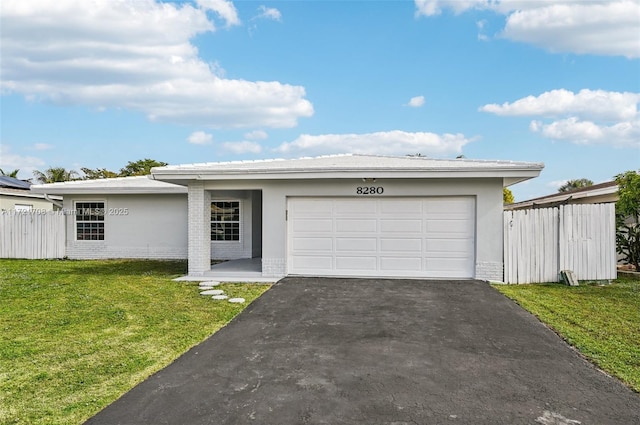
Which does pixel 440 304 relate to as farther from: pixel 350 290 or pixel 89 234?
pixel 89 234

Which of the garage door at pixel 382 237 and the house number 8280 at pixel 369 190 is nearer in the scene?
the garage door at pixel 382 237

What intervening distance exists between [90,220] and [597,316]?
1681cm

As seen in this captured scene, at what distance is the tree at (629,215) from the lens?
39.2 ft

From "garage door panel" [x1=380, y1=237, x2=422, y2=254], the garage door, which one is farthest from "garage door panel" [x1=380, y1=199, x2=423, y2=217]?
"garage door panel" [x1=380, y1=237, x2=422, y2=254]

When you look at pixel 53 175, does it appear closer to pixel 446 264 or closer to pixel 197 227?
pixel 197 227

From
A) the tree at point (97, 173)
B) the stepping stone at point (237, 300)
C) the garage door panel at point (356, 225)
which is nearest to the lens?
the stepping stone at point (237, 300)

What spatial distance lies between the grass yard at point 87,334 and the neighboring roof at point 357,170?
284cm

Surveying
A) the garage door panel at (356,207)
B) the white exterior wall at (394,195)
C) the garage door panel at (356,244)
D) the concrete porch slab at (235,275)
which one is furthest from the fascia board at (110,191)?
the garage door panel at (356,244)

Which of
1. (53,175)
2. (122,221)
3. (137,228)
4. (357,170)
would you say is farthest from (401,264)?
(53,175)

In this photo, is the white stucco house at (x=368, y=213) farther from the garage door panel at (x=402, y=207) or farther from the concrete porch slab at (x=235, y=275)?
the concrete porch slab at (x=235, y=275)

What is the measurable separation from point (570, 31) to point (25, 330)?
15.4 meters

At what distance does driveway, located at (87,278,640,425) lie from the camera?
147 inches

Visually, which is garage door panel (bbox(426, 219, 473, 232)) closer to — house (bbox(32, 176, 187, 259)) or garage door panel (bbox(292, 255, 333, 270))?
garage door panel (bbox(292, 255, 333, 270))

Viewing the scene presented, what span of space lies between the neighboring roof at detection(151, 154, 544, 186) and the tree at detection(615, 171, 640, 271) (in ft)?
11.4
